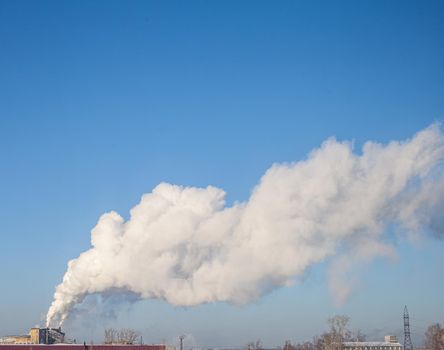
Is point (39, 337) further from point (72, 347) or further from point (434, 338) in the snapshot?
point (434, 338)

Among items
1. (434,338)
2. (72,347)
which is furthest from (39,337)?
(434,338)

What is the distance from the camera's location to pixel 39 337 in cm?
10975

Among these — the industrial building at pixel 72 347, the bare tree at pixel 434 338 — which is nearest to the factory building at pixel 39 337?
the industrial building at pixel 72 347

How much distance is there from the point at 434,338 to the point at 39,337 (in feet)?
303

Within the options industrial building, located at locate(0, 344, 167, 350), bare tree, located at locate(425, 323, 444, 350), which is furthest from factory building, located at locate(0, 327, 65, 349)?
bare tree, located at locate(425, 323, 444, 350)

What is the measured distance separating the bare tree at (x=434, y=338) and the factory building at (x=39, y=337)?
81368 mm

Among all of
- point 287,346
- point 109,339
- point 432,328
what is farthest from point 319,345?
point 109,339

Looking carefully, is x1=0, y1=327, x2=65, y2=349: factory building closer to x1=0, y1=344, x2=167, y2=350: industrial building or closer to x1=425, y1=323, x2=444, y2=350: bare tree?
x1=0, y1=344, x2=167, y2=350: industrial building

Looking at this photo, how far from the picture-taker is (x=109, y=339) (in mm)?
140000

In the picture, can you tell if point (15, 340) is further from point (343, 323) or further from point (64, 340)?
point (343, 323)

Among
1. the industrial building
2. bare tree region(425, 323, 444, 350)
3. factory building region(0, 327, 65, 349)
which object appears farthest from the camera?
bare tree region(425, 323, 444, 350)

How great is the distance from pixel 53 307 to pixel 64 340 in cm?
630

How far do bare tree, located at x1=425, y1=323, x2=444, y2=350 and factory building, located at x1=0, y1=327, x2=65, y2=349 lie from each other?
81368 mm

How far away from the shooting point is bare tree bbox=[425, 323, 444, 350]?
468ft
